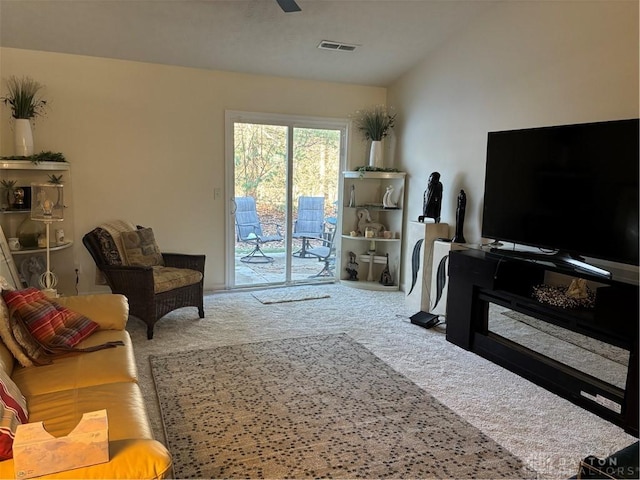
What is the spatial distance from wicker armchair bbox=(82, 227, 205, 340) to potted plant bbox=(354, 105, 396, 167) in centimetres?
260

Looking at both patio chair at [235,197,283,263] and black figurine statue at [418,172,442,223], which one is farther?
patio chair at [235,197,283,263]

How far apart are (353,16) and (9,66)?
319cm

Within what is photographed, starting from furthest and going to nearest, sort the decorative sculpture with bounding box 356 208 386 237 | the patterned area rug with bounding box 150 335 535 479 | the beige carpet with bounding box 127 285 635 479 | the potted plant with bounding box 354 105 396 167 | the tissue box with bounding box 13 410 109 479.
A: the decorative sculpture with bounding box 356 208 386 237
the potted plant with bounding box 354 105 396 167
the beige carpet with bounding box 127 285 635 479
the patterned area rug with bounding box 150 335 535 479
the tissue box with bounding box 13 410 109 479

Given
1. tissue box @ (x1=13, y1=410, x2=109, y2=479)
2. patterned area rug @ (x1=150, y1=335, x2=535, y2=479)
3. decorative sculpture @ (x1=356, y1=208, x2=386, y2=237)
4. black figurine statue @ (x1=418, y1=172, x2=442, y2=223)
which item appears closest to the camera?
tissue box @ (x1=13, y1=410, x2=109, y2=479)

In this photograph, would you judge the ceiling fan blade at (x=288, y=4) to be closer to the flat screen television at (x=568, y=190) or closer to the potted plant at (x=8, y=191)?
the flat screen television at (x=568, y=190)

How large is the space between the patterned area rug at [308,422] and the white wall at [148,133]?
79.2 inches

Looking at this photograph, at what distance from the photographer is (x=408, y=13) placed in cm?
411

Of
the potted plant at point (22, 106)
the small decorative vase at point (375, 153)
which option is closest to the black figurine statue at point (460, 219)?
the small decorative vase at point (375, 153)

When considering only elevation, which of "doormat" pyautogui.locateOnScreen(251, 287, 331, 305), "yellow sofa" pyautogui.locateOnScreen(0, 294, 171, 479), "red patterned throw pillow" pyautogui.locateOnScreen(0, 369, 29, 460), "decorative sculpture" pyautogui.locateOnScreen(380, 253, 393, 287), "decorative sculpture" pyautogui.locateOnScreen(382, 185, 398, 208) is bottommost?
"doormat" pyautogui.locateOnScreen(251, 287, 331, 305)

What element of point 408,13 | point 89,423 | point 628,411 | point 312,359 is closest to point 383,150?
point 408,13

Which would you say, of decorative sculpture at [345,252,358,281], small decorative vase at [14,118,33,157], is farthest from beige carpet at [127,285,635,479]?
small decorative vase at [14,118,33,157]

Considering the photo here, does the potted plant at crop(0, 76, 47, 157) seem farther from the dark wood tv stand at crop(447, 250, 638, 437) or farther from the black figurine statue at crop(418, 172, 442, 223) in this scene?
the dark wood tv stand at crop(447, 250, 638, 437)

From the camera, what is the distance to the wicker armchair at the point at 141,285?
3756mm

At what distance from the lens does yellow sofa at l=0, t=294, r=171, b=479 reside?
1.32 m
